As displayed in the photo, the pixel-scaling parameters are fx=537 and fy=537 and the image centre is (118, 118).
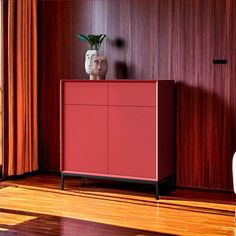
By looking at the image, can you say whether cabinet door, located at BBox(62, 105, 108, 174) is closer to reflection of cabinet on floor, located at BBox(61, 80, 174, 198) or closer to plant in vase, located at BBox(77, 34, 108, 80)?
reflection of cabinet on floor, located at BBox(61, 80, 174, 198)

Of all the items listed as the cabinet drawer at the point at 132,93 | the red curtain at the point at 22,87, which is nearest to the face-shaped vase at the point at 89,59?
the cabinet drawer at the point at 132,93

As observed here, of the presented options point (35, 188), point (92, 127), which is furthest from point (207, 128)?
point (35, 188)

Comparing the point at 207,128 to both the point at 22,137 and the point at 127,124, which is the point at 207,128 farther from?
the point at 22,137

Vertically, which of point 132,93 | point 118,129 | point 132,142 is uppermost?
point 132,93

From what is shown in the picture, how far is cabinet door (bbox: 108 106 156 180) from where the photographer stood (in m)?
4.32

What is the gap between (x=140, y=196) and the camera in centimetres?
441

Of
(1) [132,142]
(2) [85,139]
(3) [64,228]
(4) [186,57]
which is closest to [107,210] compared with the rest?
(3) [64,228]

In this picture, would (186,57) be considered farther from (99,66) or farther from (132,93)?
(99,66)

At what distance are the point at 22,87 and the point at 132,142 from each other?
131 cm

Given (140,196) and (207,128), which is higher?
(207,128)

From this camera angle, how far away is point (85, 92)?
179 inches

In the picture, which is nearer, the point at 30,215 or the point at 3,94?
the point at 30,215

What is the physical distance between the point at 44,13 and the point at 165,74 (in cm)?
141

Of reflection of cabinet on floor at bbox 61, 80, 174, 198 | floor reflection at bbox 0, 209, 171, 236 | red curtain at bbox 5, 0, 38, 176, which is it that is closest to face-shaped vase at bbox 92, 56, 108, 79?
reflection of cabinet on floor at bbox 61, 80, 174, 198
